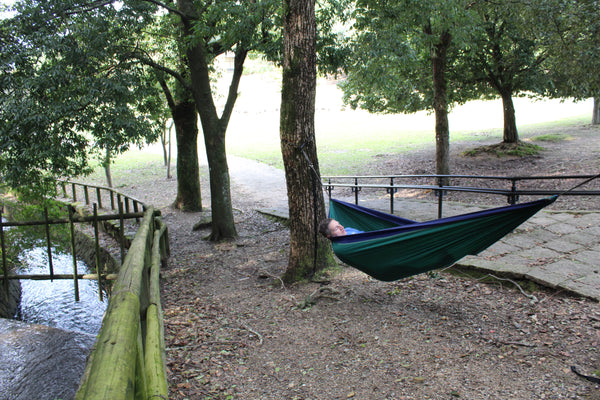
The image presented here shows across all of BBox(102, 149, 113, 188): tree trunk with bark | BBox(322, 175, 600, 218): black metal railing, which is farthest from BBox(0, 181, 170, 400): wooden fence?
BBox(102, 149, 113, 188): tree trunk with bark

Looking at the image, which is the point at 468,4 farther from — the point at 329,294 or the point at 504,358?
the point at 504,358

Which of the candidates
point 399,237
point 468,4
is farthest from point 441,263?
point 468,4

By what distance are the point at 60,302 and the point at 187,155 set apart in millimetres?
4487

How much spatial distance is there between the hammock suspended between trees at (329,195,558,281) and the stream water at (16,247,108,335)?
457 cm

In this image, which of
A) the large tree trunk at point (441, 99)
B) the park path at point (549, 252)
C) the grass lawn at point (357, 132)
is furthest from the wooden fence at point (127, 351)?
the grass lawn at point (357, 132)

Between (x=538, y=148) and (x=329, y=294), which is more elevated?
(x=538, y=148)

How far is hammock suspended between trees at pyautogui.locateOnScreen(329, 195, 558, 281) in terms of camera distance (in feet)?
10.7

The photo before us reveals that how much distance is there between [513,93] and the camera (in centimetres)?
1464

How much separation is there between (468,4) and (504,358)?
8.87 meters

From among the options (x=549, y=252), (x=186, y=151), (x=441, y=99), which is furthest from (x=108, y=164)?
(x=549, y=252)

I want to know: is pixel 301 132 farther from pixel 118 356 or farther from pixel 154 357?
pixel 118 356

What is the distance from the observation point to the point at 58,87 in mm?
6473

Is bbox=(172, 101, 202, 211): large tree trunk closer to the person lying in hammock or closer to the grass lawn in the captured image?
the grass lawn

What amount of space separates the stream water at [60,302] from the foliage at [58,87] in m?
2.12
